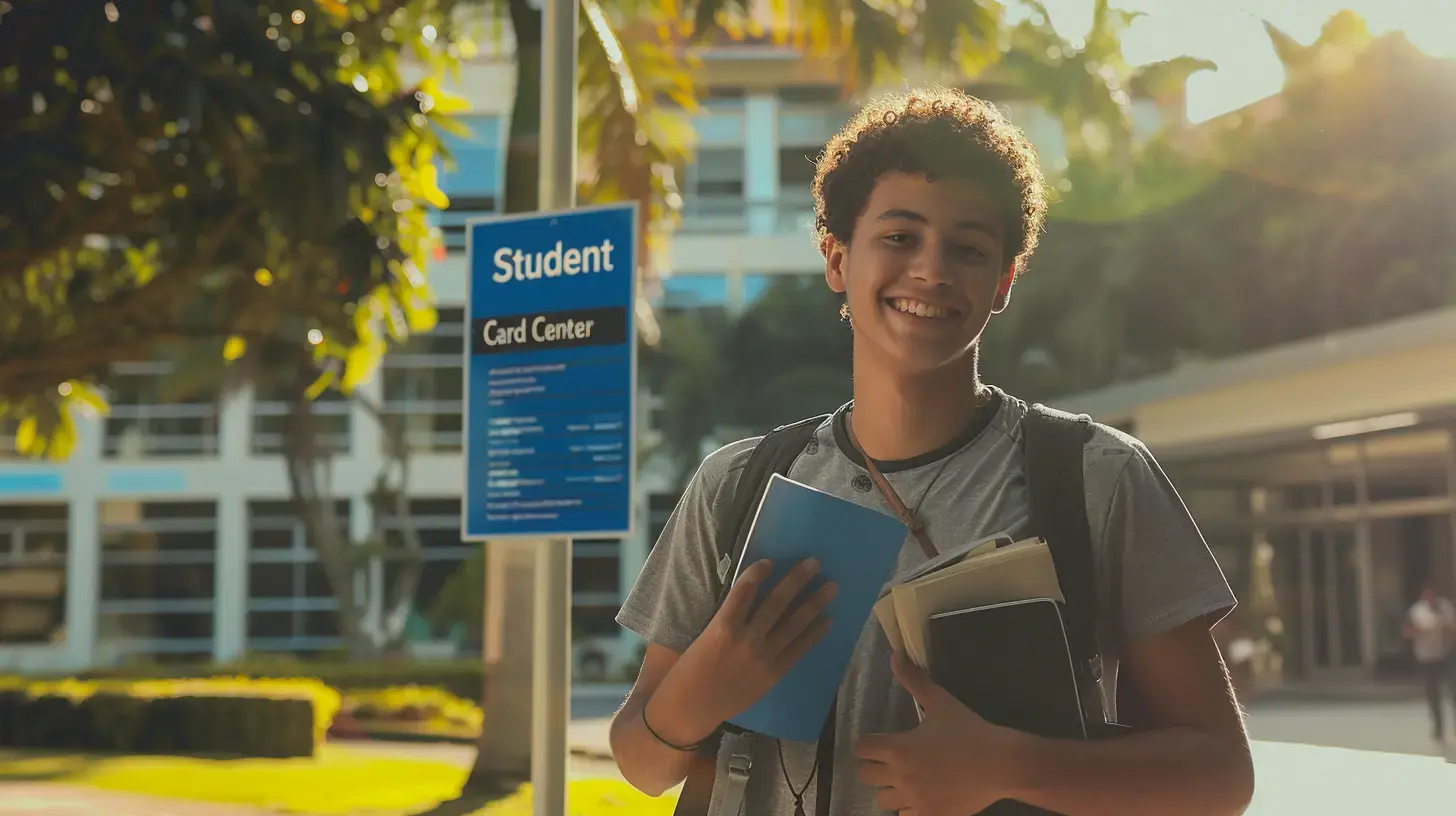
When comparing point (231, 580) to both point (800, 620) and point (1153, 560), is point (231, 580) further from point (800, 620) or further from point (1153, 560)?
point (1153, 560)

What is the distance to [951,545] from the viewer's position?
6.77 feet

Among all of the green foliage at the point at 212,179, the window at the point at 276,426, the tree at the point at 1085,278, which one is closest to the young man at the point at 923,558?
the green foliage at the point at 212,179

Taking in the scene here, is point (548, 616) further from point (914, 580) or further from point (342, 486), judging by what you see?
point (342, 486)

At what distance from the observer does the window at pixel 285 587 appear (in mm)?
37969

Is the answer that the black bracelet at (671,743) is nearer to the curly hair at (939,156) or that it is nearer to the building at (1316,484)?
the curly hair at (939,156)

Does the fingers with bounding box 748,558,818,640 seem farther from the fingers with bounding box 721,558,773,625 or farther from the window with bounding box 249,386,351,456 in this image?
the window with bounding box 249,386,351,456

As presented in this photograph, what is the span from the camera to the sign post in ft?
16.2

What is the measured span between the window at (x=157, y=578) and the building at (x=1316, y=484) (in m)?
21.0

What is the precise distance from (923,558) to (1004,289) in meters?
A: 0.37

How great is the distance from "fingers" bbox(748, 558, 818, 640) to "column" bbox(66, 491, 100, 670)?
1526 inches

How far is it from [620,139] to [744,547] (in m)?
9.96

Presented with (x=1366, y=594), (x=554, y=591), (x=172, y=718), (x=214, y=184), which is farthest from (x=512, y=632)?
(x=1366, y=594)

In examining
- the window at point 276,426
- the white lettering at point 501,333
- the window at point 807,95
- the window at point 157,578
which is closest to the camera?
the white lettering at point 501,333

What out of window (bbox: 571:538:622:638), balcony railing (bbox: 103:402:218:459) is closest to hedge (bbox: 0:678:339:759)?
window (bbox: 571:538:622:638)
